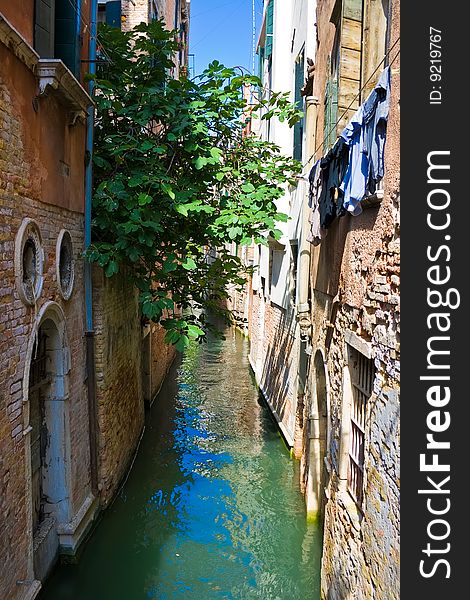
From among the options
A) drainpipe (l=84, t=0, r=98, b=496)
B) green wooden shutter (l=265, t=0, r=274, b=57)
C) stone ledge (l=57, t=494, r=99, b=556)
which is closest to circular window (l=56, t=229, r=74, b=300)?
drainpipe (l=84, t=0, r=98, b=496)

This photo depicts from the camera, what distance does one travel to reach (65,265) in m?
6.28

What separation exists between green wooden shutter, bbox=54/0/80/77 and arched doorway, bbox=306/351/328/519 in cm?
475

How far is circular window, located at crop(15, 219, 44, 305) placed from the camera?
15.5ft

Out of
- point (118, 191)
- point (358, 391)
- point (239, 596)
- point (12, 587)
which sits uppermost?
point (118, 191)

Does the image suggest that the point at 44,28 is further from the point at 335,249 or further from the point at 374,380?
the point at 374,380

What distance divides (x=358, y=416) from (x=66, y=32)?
514cm

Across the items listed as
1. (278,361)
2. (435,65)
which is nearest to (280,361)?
(278,361)

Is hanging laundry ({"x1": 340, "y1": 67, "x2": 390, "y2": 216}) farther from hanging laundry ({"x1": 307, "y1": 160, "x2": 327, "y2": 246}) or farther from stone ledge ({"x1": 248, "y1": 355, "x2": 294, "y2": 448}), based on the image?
stone ledge ({"x1": 248, "y1": 355, "x2": 294, "y2": 448})

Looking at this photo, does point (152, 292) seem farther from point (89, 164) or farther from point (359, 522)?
point (359, 522)

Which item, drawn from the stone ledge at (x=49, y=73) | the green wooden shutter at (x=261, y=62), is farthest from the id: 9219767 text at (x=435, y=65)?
the green wooden shutter at (x=261, y=62)

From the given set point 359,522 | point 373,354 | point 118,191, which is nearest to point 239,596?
point 359,522

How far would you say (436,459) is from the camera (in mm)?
3211

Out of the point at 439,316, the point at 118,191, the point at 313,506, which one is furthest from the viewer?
the point at 313,506

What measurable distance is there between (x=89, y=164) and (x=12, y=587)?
4.68 m
